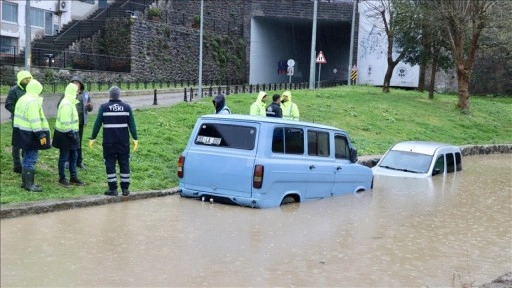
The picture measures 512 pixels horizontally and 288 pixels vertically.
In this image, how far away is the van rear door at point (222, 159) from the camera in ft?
33.7

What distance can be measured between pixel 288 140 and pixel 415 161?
5862 millimetres

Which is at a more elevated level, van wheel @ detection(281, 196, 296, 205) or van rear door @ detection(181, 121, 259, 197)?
van rear door @ detection(181, 121, 259, 197)

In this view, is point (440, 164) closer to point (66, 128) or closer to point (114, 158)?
point (114, 158)

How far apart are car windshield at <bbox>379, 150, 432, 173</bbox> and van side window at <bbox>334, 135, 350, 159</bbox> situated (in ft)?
11.7

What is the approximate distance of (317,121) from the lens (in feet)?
77.0

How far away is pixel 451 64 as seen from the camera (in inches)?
1517

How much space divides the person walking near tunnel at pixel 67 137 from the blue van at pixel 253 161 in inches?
70.0

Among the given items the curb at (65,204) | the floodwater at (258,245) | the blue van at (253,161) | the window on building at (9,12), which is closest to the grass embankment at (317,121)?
the curb at (65,204)

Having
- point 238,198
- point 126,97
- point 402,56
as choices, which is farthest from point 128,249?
point 402,56

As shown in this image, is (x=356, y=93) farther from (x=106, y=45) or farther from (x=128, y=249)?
(x=128, y=249)

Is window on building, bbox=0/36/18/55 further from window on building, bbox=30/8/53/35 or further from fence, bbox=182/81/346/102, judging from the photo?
fence, bbox=182/81/346/102

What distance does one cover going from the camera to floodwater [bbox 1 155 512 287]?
6.92 metres

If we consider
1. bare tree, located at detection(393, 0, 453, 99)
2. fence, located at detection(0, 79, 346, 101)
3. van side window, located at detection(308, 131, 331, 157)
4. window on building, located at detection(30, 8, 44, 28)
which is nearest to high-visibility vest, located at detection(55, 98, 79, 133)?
van side window, located at detection(308, 131, 331, 157)

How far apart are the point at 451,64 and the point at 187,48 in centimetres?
2042
